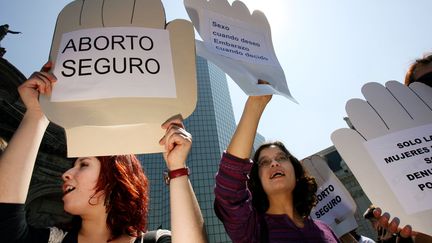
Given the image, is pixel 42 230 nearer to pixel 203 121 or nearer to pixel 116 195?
pixel 116 195

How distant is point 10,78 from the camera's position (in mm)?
9812

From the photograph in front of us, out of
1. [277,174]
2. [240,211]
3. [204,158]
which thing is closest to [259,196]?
[277,174]

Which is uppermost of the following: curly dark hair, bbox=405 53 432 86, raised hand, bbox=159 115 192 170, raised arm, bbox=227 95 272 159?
curly dark hair, bbox=405 53 432 86

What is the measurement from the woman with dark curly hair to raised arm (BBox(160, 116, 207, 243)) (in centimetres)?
38

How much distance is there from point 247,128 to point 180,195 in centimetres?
68

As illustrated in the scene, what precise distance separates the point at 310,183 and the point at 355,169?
2.40ft

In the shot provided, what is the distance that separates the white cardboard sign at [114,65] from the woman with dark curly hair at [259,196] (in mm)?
607

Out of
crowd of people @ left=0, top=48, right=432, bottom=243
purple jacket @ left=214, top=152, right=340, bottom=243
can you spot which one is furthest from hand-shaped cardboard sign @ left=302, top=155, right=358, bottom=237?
purple jacket @ left=214, top=152, right=340, bottom=243

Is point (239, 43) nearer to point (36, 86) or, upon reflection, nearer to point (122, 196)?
point (36, 86)

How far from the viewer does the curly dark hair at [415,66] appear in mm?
2537

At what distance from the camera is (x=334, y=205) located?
11.3 feet

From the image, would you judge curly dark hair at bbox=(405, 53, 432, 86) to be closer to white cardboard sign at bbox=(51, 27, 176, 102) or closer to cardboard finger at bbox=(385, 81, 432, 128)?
cardboard finger at bbox=(385, 81, 432, 128)

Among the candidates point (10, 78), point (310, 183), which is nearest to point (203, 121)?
point (10, 78)

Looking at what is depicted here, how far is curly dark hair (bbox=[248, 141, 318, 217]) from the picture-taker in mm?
2213
